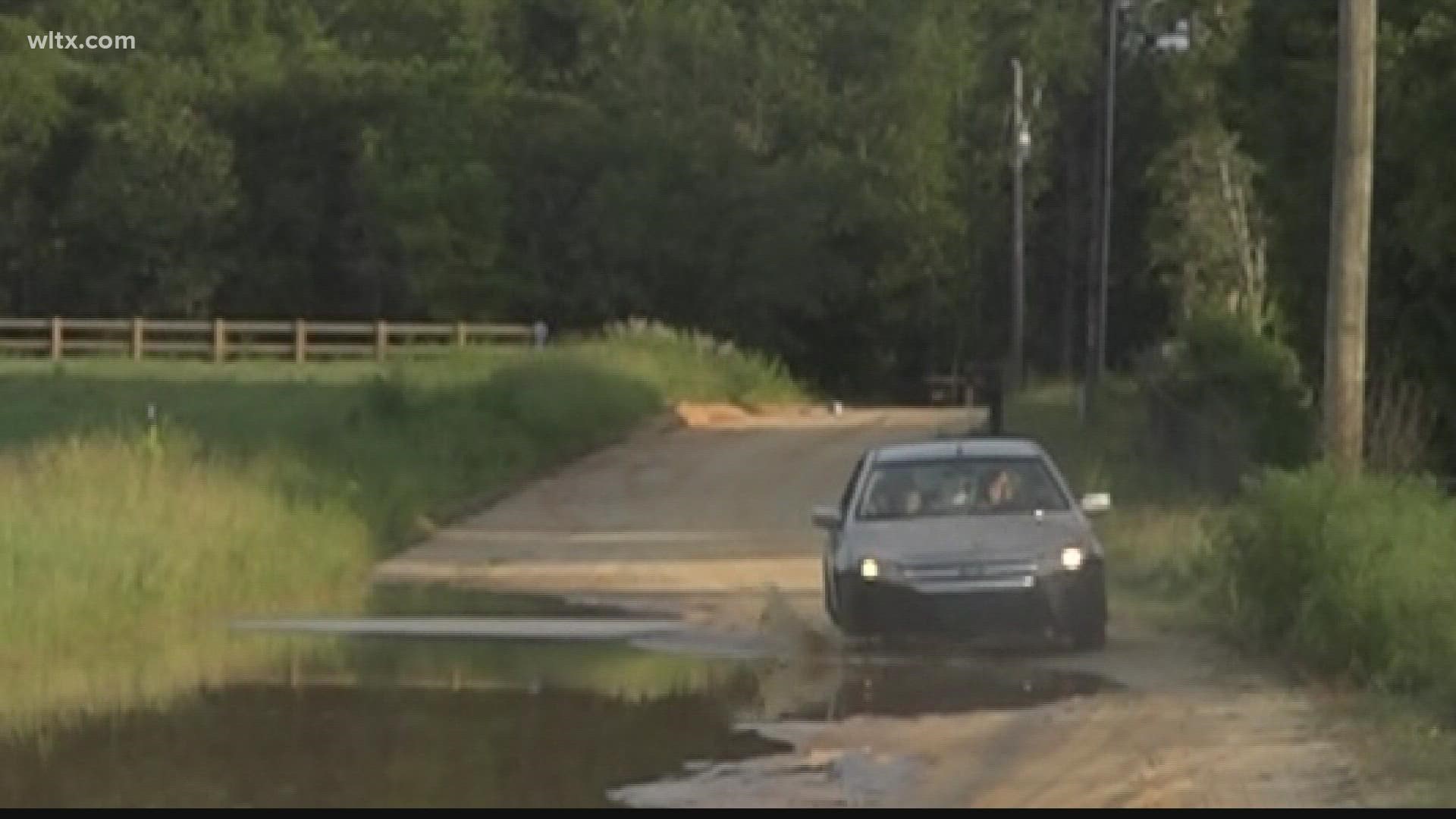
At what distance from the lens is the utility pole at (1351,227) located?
74.8 ft

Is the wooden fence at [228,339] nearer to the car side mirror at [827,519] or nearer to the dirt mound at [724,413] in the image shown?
the dirt mound at [724,413]

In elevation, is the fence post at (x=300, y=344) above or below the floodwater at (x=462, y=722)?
below

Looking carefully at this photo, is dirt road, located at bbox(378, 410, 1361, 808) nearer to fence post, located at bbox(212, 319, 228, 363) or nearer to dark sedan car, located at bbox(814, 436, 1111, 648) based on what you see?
dark sedan car, located at bbox(814, 436, 1111, 648)

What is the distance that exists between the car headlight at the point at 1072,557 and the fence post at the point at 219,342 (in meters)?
56.4

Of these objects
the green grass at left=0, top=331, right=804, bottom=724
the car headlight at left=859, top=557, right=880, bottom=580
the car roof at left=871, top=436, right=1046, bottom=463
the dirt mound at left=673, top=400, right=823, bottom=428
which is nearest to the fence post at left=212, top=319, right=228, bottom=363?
the green grass at left=0, top=331, right=804, bottom=724

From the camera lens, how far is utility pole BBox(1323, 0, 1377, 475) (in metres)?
22.8

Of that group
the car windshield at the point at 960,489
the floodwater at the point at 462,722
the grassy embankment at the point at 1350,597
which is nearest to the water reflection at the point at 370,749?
the floodwater at the point at 462,722

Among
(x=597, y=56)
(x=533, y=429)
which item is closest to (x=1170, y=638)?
(x=533, y=429)

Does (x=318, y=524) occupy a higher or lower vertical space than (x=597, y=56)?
lower

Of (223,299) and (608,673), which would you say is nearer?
(608,673)

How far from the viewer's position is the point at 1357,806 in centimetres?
1408

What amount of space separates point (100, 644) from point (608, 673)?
3.85 m

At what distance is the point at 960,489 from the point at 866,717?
218 inches
